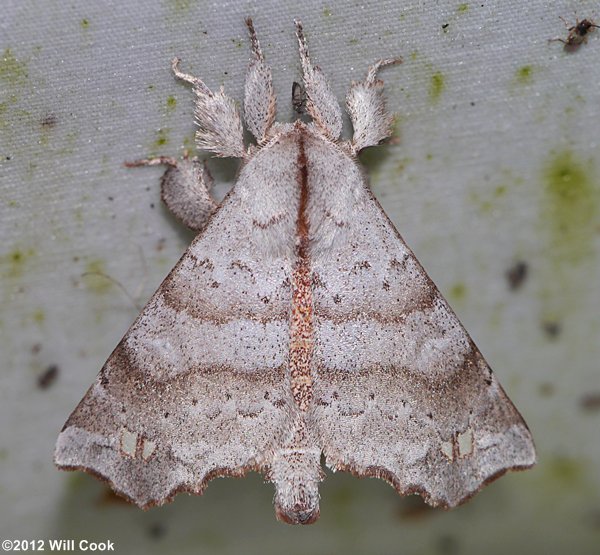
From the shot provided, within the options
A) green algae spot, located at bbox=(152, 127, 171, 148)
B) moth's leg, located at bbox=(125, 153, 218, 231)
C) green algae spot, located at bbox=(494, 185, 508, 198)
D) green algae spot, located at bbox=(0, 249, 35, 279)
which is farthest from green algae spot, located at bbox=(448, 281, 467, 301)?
green algae spot, located at bbox=(0, 249, 35, 279)

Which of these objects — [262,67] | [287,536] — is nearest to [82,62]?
[262,67]

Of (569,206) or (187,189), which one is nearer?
(187,189)

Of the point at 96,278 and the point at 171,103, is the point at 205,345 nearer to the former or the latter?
the point at 96,278

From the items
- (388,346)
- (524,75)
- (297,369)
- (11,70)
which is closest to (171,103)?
(11,70)

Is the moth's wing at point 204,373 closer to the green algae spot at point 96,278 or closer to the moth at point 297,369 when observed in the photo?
the moth at point 297,369

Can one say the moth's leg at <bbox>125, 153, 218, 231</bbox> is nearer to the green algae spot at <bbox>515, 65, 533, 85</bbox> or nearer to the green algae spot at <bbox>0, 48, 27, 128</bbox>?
the green algae spot at <bbox>0, 48, 27, 128</bbox>

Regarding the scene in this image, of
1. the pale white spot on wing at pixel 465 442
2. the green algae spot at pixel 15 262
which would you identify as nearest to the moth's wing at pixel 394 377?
the pale white spot on wing at pixel 465 442

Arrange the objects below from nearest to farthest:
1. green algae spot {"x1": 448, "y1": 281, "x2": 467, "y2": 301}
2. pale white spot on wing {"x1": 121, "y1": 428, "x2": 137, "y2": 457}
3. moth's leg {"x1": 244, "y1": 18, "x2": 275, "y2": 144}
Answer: pale white spot on wing {"x1": 121, "y1": 428, "x2": 137, "y2": 457} → moth's leg {"x1": 244, "y1": 18, "x2": 275, "y2": 144} → green algae spot {"x1": 448, "y1": 281, "x2": 467, "y2": 301}

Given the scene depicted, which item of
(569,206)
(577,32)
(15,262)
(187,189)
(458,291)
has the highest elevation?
(577,32)
